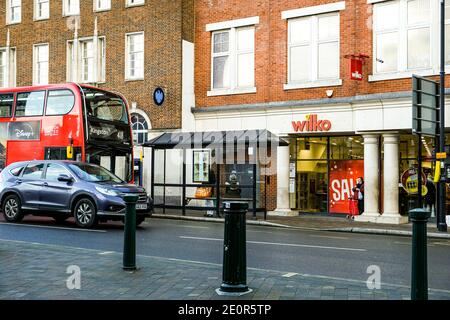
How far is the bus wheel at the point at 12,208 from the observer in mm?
15812

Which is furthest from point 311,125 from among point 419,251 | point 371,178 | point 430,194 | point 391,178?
point 419,251

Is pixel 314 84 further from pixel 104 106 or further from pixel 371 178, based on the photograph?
pixel 104 106

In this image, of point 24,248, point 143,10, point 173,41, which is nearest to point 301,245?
point 24,248

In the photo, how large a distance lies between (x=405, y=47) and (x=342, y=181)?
17.3ft

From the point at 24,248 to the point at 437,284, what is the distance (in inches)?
258

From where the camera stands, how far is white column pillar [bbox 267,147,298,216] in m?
22.1

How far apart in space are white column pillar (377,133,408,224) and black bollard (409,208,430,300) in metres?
14.0

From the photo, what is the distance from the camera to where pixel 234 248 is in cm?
672

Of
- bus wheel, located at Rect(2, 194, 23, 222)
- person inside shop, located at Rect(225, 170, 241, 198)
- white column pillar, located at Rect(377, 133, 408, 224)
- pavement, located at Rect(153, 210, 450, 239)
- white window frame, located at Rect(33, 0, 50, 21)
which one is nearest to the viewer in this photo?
bus wheel, located at Rect(2, 194, 23, 222)

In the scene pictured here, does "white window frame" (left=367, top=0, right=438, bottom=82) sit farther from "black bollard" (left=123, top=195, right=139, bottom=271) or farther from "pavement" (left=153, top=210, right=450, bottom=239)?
"black bollard" (left=123, top=195, right=139, bottom=271)

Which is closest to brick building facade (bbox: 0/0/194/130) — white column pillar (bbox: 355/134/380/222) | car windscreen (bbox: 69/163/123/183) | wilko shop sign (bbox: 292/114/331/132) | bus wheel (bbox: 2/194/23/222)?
wilko shop sign (bbox: 292/114/331/132)

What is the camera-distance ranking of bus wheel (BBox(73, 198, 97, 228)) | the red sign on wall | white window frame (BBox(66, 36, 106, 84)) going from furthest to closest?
white window frame (BBox(66, 36, 106, 84))
the red sign on wall
bus wheel (BBox(73, 198, 97, 228))

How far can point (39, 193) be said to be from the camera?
50.8 feet

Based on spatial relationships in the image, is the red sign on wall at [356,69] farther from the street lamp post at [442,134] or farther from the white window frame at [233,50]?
the white window frame at [233,50]
